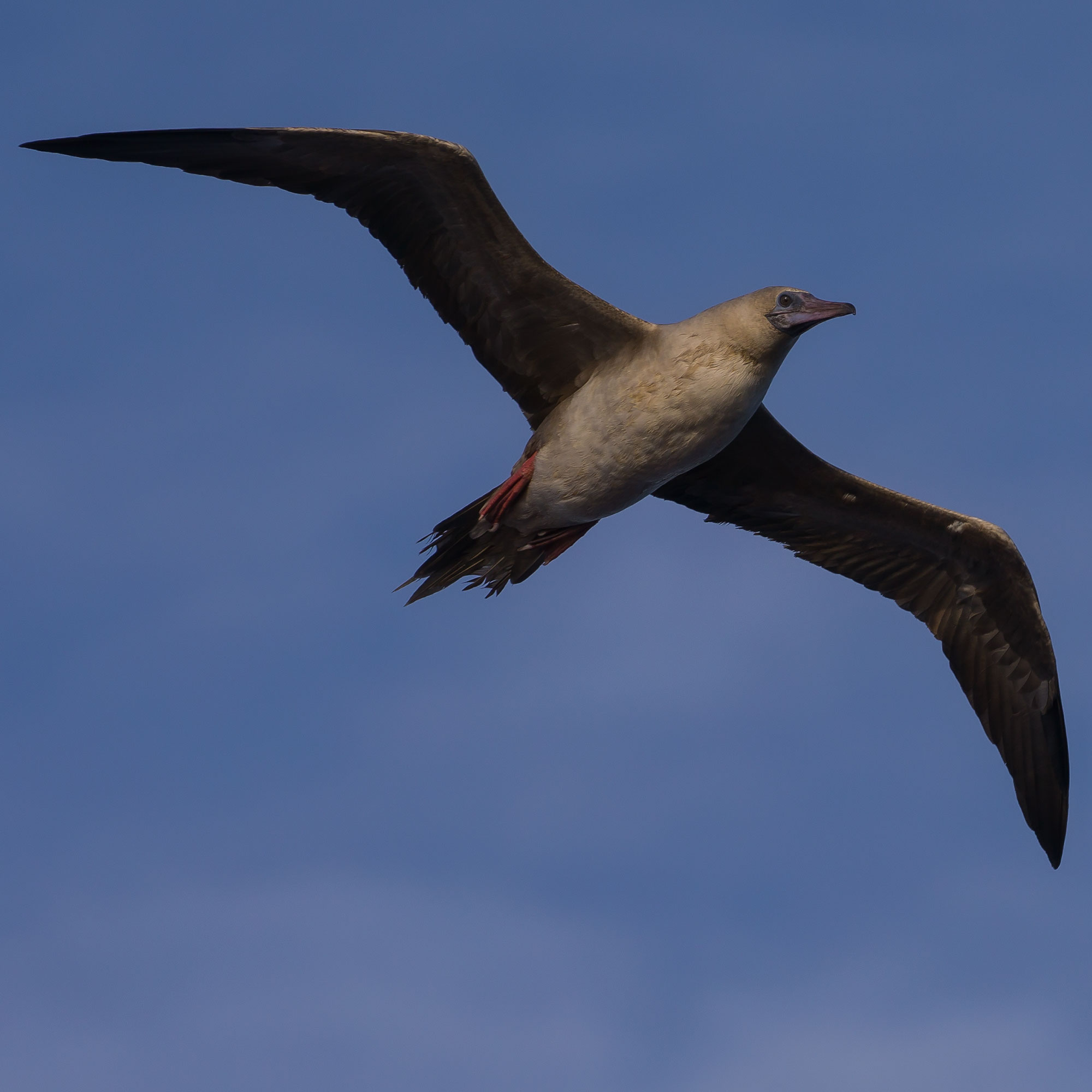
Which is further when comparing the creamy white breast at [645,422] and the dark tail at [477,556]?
the dark tail at [477,556]

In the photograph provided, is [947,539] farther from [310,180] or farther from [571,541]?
[310,180]

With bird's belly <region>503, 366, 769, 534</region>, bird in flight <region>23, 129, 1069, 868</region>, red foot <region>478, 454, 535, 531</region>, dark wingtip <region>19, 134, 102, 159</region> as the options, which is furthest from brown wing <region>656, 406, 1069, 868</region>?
dark wingtip <region>19, 134, 102, 159</region>

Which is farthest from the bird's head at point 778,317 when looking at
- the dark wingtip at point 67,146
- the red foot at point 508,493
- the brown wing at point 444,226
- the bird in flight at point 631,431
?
the dark wingtip at point 67,146

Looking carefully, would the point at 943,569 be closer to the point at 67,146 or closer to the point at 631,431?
the point at 631,431

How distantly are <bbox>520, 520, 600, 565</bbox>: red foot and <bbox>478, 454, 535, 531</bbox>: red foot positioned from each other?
428 millimetres

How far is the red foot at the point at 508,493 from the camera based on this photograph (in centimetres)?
1107

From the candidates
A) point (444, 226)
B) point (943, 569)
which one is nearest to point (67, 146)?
point (444, 226)

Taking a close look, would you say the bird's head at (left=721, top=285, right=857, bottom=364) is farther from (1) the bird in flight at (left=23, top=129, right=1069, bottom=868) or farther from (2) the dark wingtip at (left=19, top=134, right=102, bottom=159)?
(2) the dark wingtip at (left=19, top=134, right=102, bottom=159)

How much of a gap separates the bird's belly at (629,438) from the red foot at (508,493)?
52 mm

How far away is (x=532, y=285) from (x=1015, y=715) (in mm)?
5567

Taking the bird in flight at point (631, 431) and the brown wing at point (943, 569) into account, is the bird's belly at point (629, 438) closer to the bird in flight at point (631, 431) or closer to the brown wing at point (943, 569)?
the bird in flight at point (631, 431)

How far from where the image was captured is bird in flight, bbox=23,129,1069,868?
10.3 meters

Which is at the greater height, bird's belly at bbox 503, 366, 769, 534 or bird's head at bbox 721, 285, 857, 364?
bird's head at bbox 721, 285, 857, 364

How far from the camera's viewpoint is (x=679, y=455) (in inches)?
416
